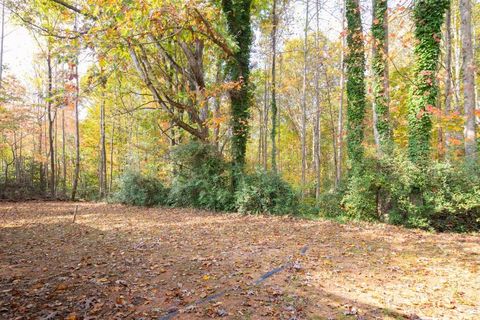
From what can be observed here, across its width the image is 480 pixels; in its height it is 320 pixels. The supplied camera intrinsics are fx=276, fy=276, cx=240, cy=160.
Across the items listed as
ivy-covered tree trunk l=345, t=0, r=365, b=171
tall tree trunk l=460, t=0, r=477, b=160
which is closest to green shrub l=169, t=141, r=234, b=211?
ivy-covered tree trunk l=345, t=0, r=365, b=171

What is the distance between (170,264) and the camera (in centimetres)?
498

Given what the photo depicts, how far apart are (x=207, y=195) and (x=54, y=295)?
26.2 feet

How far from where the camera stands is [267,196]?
10109 mm

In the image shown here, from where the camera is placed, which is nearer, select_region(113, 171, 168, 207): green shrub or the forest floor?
the forest floor

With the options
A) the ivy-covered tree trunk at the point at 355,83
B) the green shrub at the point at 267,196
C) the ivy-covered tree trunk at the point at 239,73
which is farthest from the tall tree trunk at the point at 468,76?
the ivy-covered tree trunk at the point at 239,73

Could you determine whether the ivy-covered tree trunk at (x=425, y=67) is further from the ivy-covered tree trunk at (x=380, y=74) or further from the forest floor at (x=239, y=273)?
the forest floor at (x=239, y=273)

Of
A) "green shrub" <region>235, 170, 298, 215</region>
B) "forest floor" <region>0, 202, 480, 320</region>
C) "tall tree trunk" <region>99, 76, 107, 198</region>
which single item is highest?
"tall tree trunk" <region>99, 76, 107, 198</region>

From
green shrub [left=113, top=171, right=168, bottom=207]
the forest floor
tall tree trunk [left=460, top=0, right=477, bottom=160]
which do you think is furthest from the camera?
green shrub [left=113, top=171, right=168, bottom=207]

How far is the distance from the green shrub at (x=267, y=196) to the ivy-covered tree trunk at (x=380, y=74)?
4010 millimetres

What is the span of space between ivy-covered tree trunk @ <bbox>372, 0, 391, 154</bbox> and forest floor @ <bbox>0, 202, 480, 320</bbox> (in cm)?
521

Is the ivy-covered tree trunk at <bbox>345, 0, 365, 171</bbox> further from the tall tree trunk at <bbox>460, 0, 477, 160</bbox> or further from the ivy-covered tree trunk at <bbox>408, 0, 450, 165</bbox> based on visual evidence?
the tall tree trunk at <bbox>460, 0, 477, 160</bbox>

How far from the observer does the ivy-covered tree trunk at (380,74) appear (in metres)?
10.7

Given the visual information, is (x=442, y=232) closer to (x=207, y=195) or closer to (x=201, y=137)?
(x=207, y=195)

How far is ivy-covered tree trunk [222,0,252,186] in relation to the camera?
1118cm
